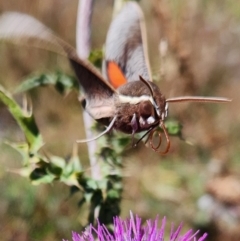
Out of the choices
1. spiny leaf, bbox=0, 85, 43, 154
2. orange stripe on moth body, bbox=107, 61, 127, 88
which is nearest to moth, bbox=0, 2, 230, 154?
orange stripe on moth body, bbox=107, 61, 127, 88

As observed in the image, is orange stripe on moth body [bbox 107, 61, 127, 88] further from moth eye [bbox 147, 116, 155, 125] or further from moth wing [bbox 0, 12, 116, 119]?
moth eye [bbox 147, 116, 155, 125]

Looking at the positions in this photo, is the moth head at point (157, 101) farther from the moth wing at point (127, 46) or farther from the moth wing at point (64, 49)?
the moth wing at point (127, 46)

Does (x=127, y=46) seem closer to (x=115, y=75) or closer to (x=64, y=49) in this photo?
(x=115, y=75)

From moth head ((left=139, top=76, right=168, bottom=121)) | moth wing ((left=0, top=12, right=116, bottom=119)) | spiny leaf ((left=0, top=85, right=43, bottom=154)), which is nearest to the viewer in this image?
moth wing ((left=0, top=12, right=116, bottom=119))

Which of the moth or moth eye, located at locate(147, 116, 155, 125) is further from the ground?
the moth

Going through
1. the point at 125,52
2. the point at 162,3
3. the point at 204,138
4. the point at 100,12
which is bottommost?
the point at 125,52

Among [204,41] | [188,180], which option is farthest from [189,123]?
[204,41]

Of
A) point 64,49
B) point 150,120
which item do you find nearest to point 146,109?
point 150,120

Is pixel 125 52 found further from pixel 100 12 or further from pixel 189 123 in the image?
pixel 100 12
